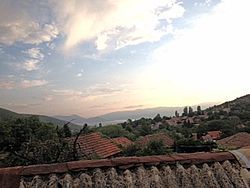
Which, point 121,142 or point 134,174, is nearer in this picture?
point 134,174

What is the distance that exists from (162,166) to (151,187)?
0.33 m

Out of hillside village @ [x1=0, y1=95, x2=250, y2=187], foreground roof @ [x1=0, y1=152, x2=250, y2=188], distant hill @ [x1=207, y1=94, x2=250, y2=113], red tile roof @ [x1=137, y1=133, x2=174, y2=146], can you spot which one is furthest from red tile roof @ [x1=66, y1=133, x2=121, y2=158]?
distant hill @ [x1=207, y1=94, x2=250, y2=113]

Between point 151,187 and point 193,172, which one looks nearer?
point 151,187

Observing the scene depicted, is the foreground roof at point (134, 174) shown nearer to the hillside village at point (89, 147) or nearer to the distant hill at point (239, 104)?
the hillside village at point (89, 147)

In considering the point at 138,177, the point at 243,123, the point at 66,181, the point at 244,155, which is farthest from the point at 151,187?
the point at 243,123

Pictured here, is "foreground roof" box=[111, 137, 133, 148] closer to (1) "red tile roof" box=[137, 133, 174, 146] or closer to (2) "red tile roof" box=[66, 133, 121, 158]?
(1) "red tile roof" box=[137, 133, 174, 146]

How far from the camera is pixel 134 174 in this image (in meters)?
2.99

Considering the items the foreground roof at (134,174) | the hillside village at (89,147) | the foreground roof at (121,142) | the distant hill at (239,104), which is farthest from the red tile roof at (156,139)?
the distant hill at (239,104)

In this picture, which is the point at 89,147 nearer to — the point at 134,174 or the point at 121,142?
the point at 121,142

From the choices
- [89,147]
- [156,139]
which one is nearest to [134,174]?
[89,147]

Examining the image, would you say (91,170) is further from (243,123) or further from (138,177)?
(243,123)

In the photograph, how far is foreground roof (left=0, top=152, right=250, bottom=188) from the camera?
2.87 meters

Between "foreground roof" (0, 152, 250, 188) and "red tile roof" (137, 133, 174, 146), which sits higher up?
"foreground roof" (0, 152, 250, 188)

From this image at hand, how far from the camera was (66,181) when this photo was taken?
112 inches
